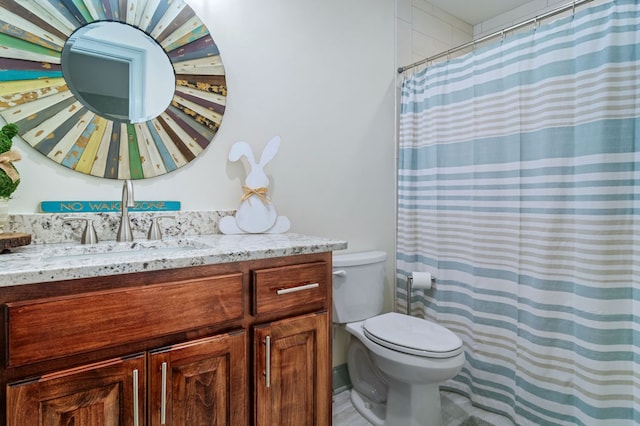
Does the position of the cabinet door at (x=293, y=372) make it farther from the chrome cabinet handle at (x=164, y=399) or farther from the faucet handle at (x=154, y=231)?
the faucet handle at (x=154, y=231)

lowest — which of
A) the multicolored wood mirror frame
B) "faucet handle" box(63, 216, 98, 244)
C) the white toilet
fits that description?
the white toilet

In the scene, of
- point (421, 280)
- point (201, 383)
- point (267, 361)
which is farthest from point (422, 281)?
point (201, 383)

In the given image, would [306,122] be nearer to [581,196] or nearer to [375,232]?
[375,232]

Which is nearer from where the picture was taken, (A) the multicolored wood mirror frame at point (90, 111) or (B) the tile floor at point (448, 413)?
(A) the multicolored wood mirror frame at point (90, 111)

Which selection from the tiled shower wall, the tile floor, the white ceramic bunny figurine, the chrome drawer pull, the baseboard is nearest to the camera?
the chrome drawer pull

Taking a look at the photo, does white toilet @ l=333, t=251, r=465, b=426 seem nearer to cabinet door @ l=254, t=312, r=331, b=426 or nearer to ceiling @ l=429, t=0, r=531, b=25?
cabinet door @ l=254, t=312, r=331, b=426

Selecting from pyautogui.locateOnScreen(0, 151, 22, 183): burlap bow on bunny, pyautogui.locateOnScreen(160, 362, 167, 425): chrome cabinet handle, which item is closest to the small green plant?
pyautogui.locateOnScreen(0, 151, 22, 183): burlap bow on bunny

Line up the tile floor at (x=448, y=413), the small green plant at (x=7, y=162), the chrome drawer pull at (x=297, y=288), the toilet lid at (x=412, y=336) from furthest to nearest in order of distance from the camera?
the tile floor at (x=448, y=413) → the toilet lid at (x=412, y=336) → the chrome drawer pull at (x=297, y=288) → the small green plant at (x=7, y=162)

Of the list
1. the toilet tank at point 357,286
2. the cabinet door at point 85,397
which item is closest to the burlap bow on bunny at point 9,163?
the cabinet door at point 85,397

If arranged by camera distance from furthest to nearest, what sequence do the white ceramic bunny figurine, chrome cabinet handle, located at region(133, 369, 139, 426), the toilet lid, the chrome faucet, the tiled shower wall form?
the tiled shower wall, the white ceramic bunny figurine, the toilet lid, the chrome faucet, chrome cabinet handle, located at region(133, 369, 139, 426)

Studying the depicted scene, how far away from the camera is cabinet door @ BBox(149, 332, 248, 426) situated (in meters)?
0.92

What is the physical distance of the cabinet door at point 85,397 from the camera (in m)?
0.76

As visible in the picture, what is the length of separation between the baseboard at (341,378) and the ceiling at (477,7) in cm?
249

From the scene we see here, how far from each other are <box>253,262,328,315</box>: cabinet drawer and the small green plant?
2.58 ft
